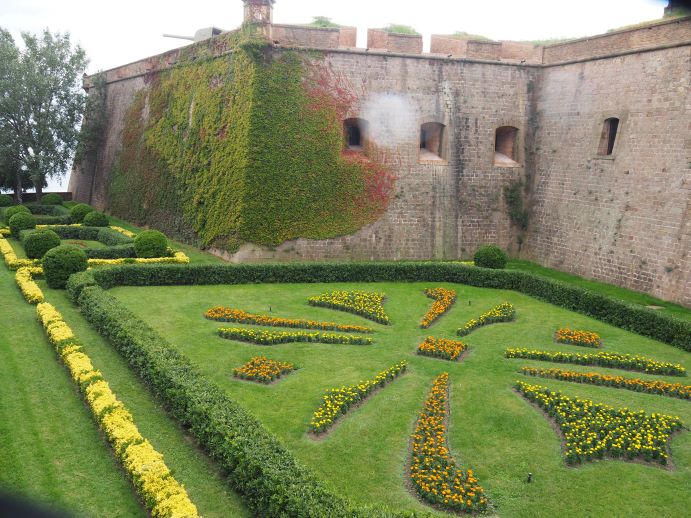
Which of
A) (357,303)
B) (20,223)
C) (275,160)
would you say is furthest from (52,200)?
(357,303)

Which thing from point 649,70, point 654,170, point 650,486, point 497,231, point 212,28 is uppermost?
point 212,28

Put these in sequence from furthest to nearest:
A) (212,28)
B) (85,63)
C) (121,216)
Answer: (85,63), (121,216), (212,28)

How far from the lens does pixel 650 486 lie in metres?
7.48

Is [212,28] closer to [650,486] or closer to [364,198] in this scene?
[364,198]

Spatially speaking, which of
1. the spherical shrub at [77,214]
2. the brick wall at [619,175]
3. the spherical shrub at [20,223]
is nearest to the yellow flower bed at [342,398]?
the brick wall at [619,175]

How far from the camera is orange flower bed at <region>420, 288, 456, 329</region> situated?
14.1 m

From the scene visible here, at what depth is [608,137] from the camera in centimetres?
1894

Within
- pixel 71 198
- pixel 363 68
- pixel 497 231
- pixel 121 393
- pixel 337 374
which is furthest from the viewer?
pixel 71 198

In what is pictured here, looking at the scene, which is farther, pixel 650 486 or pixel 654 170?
pixel 654 170

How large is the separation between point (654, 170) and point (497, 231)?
628 cm

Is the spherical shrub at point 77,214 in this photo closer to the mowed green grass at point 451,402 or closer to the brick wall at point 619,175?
the mowed green grass at point 451,402

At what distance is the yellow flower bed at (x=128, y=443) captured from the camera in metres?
6.33

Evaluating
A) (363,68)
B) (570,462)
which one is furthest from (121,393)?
(363,68)

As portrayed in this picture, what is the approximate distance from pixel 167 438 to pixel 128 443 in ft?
2.36
